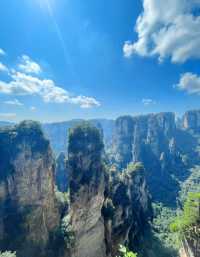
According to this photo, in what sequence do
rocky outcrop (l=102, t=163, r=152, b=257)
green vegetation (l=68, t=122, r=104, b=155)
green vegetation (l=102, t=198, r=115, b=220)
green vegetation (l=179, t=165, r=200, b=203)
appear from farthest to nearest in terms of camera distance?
green vegetation (l=179, t=165, r=200, b=203) < rocky outcrop (l=102, t=163, r=152, b=257) < green vegetation (l=102, t=198, r=115, b=220) < green vegetation (l=68, t=122, r=104, b=155)

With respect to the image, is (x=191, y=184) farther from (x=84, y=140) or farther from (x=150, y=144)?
(x=84, y=140)

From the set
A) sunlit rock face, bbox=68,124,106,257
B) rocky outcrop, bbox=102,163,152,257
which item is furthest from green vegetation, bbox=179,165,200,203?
sunlit rock face, bbox=68,124,106,257

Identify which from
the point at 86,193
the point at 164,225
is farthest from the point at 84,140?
the point at 164,225

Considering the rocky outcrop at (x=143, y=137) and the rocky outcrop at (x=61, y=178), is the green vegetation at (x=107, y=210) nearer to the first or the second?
the rocky outcrop at (x=61, y=178)

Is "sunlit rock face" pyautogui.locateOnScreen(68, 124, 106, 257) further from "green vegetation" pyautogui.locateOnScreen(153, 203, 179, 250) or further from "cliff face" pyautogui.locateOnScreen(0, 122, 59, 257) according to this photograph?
"green vegetation" pyautogui.locateOnScreen(153, 203, 179, 250)

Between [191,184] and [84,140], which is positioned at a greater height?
[84,140]

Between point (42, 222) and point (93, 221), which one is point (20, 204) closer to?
point (42, 222)
